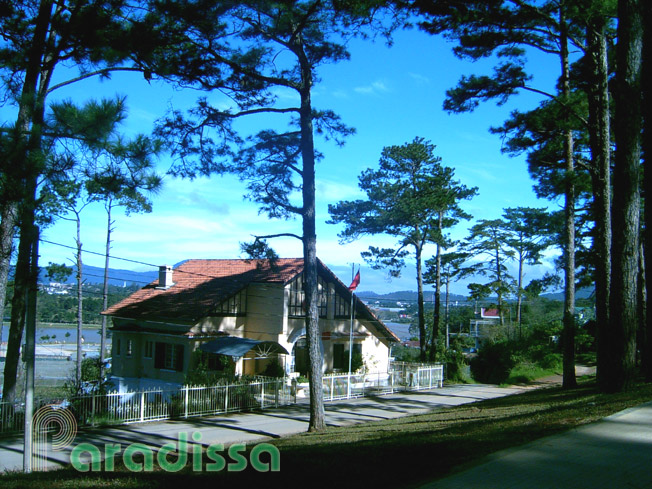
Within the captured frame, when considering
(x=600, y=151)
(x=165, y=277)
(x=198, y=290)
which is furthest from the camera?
(x=165, y=277)

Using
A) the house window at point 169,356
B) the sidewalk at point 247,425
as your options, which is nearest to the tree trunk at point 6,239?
the sidewalk at point 247,425

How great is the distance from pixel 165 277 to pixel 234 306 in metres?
5.82

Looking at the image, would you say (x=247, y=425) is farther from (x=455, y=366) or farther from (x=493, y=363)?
(x=493, y=363)

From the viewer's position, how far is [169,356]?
1057 inches

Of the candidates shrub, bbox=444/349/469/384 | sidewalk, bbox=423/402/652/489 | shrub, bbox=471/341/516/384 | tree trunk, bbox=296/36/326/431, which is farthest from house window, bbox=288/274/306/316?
sidewalk, bbox=423/402/652/489

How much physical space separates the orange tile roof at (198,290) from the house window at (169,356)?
1.38 meters

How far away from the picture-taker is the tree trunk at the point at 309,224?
16.0 metres

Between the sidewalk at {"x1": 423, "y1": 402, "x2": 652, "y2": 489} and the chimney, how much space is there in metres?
26.7

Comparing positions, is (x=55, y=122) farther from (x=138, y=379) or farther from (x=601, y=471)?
(x=138, y=379)

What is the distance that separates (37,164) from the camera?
920 centimetres

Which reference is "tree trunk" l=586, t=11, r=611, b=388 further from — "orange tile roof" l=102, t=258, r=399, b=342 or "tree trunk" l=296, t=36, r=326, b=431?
"orange tile roof" l=102, t=258, r=399, b=342

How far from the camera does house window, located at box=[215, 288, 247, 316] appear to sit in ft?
89.6

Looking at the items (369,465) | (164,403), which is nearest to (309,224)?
(164,403)

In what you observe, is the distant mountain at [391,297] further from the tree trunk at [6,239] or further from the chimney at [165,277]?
the tree trunk at [6,239]
